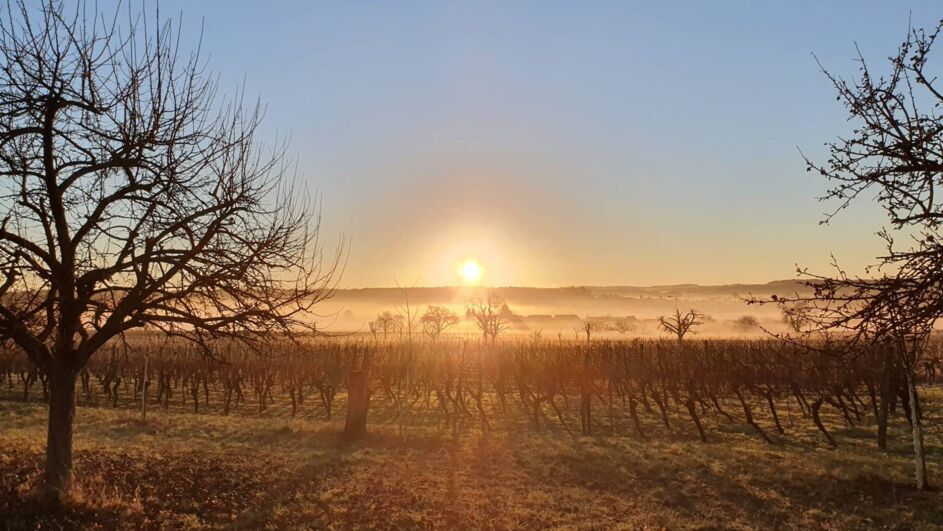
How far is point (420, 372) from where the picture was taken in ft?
87.1

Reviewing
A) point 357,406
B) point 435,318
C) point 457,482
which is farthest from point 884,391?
point 435,318

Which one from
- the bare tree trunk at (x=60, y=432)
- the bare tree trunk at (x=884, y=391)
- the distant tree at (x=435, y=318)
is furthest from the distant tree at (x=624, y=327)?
the bare tree trunk at (x=60, y=432)

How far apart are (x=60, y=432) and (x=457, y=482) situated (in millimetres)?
5694

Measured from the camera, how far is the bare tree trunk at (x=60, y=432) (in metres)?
7.16

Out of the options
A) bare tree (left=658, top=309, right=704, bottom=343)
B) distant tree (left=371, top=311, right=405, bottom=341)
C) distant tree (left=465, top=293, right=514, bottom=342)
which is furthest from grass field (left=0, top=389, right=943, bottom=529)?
distant tree (left=371, top=311, right=405, bottom=341)

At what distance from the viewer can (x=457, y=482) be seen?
9.88 m

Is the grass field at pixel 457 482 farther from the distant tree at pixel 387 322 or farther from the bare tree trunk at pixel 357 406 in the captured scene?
the distant tree at pixel 387 322

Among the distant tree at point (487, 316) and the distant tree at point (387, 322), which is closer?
the distant tree at point (487, 316)

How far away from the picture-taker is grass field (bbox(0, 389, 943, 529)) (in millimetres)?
7766

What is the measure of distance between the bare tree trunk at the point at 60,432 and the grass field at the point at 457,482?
0.85 ft

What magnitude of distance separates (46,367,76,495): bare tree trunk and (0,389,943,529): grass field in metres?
0.26

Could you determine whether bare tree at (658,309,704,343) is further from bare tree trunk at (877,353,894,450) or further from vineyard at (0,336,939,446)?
bare tree trunk at (877,353,894,450)

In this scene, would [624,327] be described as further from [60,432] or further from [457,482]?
[60,432]

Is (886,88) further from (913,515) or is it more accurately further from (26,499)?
(26,499)
